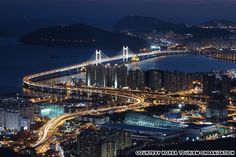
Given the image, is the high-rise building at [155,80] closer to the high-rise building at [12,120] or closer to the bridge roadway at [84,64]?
the bridge roadway at [84,64]

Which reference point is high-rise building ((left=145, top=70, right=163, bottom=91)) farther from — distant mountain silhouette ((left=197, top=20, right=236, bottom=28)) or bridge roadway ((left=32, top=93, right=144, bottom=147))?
distant mountain silhouette ((left=197, top=20, right=236, bottom=28))

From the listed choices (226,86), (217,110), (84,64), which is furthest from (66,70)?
(217,110)

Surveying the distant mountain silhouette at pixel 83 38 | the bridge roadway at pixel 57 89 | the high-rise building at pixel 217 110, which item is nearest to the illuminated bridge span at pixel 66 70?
the bridge roadway at pixel 57 89

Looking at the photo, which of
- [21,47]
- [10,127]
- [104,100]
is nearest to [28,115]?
[10,127]

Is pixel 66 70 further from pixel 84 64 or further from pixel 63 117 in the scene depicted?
pixel 63 117

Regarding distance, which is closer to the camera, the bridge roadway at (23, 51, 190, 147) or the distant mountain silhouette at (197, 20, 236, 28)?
the bridge roadway at (23, 51, 190, 147)

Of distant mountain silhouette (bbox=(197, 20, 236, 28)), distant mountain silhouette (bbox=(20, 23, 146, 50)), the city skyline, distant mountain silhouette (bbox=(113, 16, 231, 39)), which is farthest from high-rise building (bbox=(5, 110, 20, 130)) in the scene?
distant mountain silhouette (bbox=(197, 20, 236, 28))
